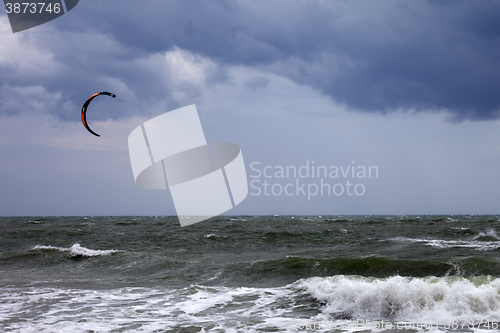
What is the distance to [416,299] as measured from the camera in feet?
22.8

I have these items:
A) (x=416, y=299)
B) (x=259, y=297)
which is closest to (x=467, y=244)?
(x=416, y=299)

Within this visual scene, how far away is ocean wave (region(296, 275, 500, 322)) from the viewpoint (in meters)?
6.51

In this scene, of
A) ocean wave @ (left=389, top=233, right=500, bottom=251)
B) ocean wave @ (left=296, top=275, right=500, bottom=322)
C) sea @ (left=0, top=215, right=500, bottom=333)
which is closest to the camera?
sea @ (left=0, top=215, right=500, bottom=333)

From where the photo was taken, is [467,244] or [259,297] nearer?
[259,297]

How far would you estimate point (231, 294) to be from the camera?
339 inches

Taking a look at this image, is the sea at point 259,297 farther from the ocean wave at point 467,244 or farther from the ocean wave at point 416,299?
the ocean wave at point 467,244

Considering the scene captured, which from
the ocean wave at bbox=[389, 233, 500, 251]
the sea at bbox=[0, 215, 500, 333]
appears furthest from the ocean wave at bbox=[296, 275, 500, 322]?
the ocean wave at bbox=[389, 233, 500, 251]

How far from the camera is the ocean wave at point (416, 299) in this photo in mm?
6512

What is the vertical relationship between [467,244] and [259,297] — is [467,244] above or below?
below

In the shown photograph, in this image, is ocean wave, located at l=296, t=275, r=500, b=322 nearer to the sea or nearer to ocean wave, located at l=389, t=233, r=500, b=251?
the sea

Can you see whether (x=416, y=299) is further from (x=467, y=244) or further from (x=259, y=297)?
(x=467, y=244)

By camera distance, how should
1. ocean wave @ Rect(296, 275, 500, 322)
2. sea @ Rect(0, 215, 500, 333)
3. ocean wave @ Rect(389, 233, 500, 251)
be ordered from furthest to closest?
ocean wave @ Rect(389, 233, 500, 251) < ocean wave @ Rect(296, 275, 500, 322) < sea @ Rect(0, 215, 500, 333)

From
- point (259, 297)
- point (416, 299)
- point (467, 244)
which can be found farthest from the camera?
point (467, 244)

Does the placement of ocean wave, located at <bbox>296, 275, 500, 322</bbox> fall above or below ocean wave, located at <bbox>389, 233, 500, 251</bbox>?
above
